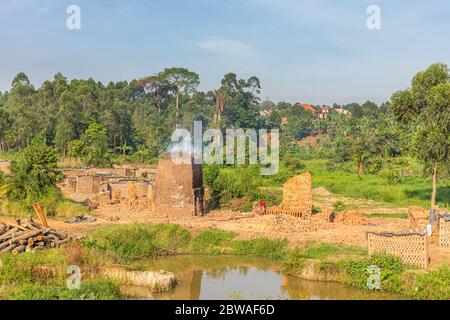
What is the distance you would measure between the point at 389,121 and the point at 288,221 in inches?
998

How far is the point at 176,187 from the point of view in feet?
59.5

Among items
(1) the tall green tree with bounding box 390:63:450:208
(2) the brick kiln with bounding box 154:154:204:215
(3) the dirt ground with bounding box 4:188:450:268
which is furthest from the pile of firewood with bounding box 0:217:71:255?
(1) the tall green tree with bounding box 390:63:450:208

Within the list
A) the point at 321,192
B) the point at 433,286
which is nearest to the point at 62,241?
the point at 433,286

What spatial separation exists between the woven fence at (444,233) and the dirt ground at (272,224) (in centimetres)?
20

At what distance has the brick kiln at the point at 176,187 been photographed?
18000 millimetres

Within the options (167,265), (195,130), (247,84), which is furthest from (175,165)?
(247,84)

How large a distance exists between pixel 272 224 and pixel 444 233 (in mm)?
4870

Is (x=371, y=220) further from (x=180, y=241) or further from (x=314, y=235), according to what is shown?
(x=180, y=241)

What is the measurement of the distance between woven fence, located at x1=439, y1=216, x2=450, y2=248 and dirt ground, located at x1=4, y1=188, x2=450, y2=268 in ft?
0.66

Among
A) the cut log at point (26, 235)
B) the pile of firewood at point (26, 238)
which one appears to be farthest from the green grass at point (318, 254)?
the cut log at point (26, 235)

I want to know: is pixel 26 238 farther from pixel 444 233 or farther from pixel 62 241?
pixel 444 233

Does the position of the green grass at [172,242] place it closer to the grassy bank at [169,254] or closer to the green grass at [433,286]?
the grassy bank at [169,254]

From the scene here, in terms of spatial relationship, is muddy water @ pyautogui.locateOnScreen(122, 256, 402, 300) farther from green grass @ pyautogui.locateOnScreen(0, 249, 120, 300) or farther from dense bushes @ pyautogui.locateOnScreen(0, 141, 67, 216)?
dense bushes @ pyautogui.locateOnScreen(0, 141, 67, 216)

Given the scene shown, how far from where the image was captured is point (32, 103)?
5156 cm
